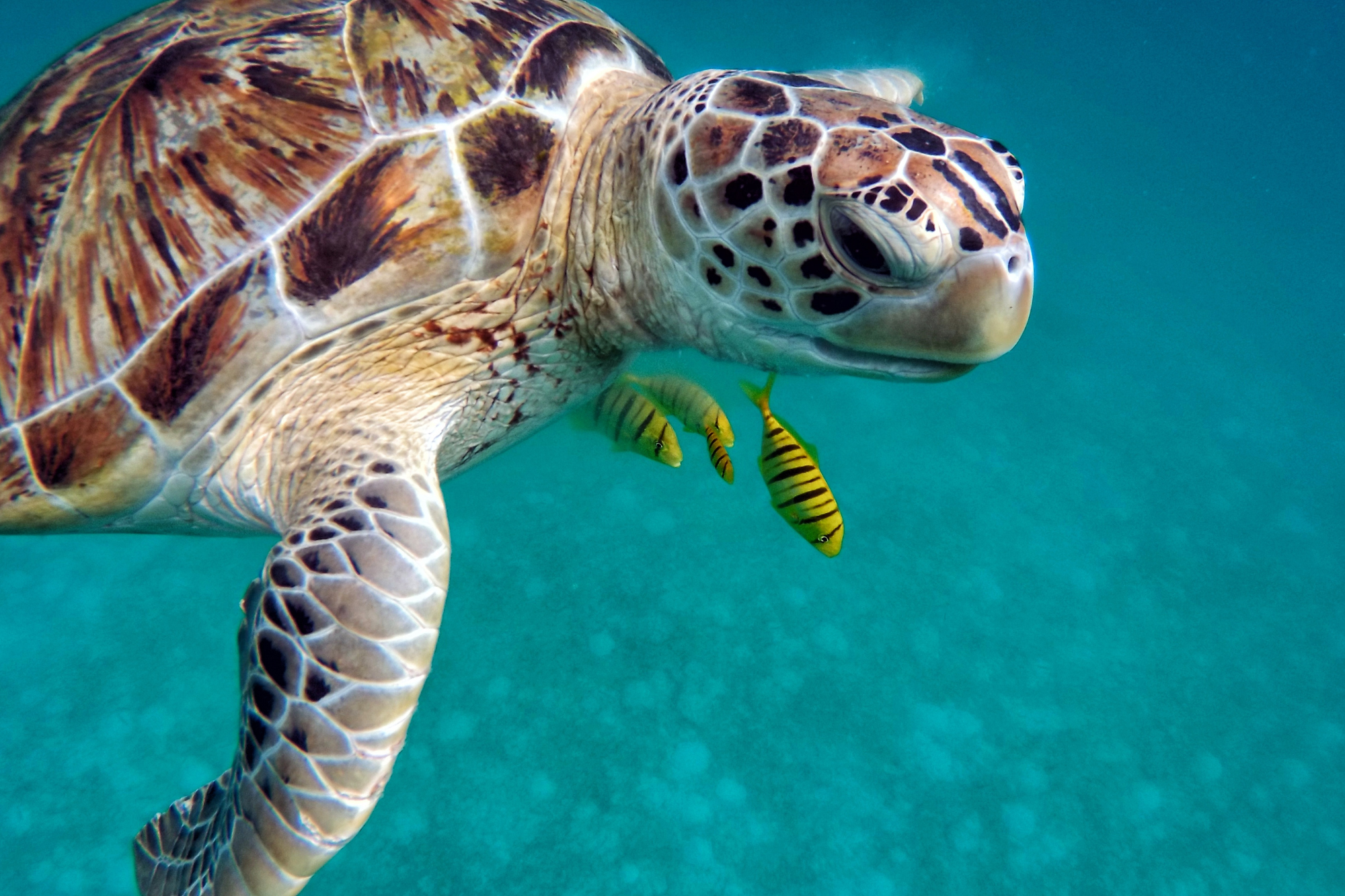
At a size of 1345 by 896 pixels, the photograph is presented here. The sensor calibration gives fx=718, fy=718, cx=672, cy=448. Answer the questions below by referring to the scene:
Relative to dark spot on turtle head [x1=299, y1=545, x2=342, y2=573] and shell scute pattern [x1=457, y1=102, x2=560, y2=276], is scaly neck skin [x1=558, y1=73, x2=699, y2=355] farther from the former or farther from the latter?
dark spot on turtle head [x1=299, y1=545, x2=342, y2=573]

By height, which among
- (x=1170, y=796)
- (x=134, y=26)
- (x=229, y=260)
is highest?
(x=134, y=26)

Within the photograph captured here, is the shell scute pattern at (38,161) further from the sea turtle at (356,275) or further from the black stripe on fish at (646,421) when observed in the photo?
the black stripe on fish at (646,421)

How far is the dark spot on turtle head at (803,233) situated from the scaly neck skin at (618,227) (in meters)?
0.35

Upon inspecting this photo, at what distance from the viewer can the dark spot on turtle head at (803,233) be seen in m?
1.39

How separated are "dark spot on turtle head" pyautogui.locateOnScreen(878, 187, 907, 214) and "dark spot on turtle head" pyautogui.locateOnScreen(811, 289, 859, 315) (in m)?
0.17

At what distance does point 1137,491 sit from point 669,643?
4182 mm

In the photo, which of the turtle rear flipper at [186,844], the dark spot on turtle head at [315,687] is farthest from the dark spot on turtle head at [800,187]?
the turtle rear flipper at [186,844]

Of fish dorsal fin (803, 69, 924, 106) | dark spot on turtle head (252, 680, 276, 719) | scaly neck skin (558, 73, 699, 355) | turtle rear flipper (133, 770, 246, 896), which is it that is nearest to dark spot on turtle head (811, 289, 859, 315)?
scaly neck skin (558, 73, 699, 355)

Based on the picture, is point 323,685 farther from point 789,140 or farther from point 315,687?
point 789,140

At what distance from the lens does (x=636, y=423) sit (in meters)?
2.81

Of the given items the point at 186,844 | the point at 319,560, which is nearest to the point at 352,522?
the point at 319,560

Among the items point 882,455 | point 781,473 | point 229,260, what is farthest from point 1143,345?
point 229,260

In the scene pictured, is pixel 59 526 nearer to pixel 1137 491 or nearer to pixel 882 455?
pixel 882 455

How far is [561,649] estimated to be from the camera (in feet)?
11.4
